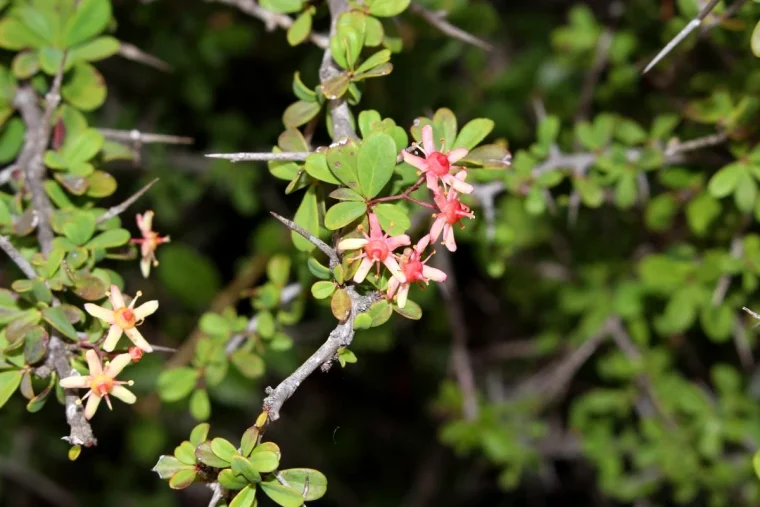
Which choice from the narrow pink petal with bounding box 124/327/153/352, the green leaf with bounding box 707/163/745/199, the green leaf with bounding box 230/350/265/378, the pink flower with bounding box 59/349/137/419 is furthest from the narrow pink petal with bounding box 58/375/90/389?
the green leaf with bounding box 707/163/745/199

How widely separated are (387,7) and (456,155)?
43 centimetres

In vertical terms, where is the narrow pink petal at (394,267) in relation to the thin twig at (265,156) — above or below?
below

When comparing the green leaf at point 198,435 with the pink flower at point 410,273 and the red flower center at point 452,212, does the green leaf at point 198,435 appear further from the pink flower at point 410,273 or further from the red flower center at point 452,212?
the red flower center at point 452,212

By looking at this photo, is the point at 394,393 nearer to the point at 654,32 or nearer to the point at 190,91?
the point at 190,91

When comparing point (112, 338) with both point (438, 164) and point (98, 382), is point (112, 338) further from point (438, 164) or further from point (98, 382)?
point (438, 164)

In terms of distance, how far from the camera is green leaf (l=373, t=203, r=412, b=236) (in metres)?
1.44

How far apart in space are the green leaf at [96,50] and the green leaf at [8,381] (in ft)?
2.94

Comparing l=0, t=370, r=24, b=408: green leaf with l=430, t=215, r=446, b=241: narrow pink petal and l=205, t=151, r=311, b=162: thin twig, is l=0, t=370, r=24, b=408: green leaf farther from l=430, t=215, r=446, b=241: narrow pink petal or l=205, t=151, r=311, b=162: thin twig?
l=430, t=215, r=446, b=241: narrow pink petal

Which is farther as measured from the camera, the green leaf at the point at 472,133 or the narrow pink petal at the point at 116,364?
the green leaf at the point at 472,133

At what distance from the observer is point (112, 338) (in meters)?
1.47

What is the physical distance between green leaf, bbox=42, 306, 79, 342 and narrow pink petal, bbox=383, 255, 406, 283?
644mm

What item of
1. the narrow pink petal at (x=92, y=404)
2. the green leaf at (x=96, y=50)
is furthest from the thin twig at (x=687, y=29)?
the green leaf at (x=96, y=50)

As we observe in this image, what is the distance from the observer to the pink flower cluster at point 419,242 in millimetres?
1370

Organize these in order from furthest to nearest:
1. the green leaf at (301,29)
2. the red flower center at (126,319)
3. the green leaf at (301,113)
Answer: the green leaf at (301,29) < the green leaf at (301,113) < the red flower center at (126,319)
